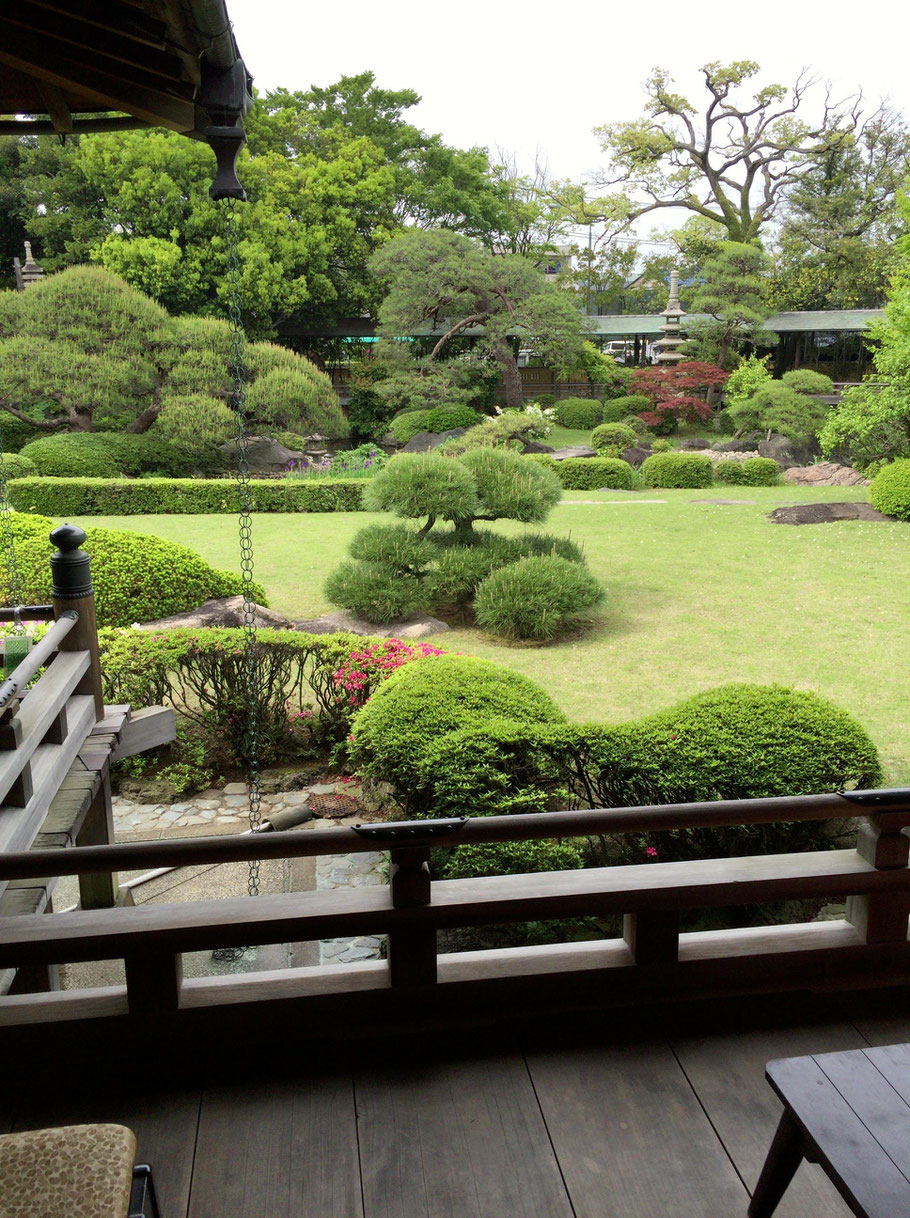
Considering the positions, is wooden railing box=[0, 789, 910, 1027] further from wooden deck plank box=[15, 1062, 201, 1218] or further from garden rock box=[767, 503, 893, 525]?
garden rock box=[767, 503, 893, 525]

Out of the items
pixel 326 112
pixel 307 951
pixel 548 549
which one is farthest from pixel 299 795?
pixel 326 112

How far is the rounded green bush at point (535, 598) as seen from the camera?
708 centimetres

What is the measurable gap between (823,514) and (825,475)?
4260 millimetres

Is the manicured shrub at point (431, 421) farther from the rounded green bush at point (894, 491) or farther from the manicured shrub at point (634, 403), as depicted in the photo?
the rounded green bush at point (894, 491)

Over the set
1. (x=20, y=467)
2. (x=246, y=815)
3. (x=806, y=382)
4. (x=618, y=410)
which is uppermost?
(x=806, y=382)

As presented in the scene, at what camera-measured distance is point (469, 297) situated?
19219 millimetres

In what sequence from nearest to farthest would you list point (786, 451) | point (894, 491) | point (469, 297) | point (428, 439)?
1. point (894, 491)
2. point (786, 451)
3. point (428, 439)
4. point (469, 297)

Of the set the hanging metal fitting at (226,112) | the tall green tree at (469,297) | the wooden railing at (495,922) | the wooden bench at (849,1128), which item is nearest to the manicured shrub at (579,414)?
the tall green tree at (469,297)

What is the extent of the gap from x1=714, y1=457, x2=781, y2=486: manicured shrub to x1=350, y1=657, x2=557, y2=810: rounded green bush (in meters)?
12.4

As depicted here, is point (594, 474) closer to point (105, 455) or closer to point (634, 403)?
point (634, 403)

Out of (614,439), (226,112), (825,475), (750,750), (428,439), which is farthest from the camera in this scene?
(428,439)

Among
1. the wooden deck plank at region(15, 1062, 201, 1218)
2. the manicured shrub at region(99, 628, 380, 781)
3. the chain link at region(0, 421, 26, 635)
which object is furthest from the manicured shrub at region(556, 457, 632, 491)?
the wooden deck plank at region(15, 1062, 201, 1218)

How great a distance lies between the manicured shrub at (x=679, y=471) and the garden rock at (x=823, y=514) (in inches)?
129

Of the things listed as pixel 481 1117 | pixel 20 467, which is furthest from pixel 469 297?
pixel 481 1117
